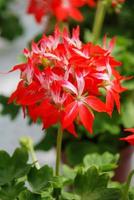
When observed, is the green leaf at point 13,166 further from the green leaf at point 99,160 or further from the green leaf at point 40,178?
the green leaf at point 99,160

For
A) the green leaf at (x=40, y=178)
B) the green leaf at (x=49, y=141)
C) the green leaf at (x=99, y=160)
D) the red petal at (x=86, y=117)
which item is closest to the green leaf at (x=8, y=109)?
the green leaf at (x=49, y=141)

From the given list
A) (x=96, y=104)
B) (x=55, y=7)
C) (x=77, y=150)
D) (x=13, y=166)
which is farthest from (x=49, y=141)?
(x=96, y=104)

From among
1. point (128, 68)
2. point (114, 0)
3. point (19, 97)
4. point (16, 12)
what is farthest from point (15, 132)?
point (19, 97)

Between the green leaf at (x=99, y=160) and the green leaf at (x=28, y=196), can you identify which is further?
the green leaf at (x=99, y=160)

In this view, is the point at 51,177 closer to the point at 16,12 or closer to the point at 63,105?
the point at 63,105

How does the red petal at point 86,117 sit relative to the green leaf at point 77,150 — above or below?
above

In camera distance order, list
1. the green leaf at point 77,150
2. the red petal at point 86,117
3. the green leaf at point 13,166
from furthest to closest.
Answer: the green leaf at point 77,150
the green leaf at point 13,166
the red petal at point 86,117

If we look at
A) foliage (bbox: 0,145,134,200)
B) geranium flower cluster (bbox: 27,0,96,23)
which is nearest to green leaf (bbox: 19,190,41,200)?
foliage (bbox: 0,145,134,200)

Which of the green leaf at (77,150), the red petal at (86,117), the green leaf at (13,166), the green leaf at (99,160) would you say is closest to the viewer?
the red petal at (86,117)

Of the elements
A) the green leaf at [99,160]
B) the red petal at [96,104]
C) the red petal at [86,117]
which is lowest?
the green leaf at [99,160]

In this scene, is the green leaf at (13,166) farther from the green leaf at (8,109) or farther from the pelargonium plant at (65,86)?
the green leaf at (8,109)
